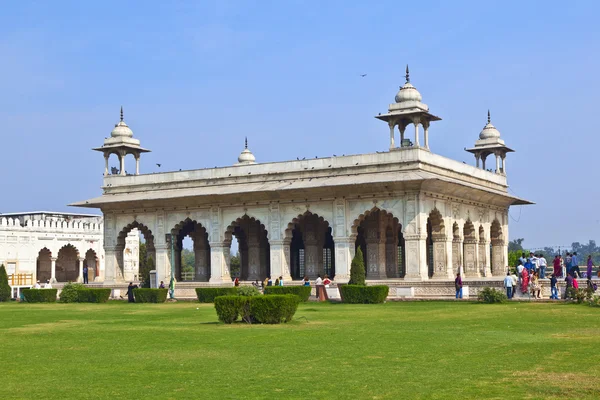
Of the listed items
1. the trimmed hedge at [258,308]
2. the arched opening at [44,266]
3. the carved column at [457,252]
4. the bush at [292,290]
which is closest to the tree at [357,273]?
the bush at [292,290]

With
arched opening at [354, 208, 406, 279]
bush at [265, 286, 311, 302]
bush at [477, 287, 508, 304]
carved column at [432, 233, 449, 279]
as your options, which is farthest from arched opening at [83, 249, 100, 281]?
bush at [477, 287, 508, 304]

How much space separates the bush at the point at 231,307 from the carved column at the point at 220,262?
59.8 feet

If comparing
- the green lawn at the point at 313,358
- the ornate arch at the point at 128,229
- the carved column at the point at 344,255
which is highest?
the ornate arch at the point at 128,229

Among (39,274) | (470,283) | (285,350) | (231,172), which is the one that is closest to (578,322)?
(285,350)

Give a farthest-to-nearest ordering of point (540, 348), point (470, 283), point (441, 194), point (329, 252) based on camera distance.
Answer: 1. point (329, 252)
2. point (441, 194)
3. point (470, 283)
4. point (540, 348)

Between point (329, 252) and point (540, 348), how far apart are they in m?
27.6

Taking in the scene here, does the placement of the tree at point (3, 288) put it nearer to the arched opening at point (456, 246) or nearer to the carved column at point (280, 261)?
the carved column at point (280, 261)

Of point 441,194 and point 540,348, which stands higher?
point 441,194

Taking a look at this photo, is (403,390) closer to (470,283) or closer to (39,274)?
→ (470,283)

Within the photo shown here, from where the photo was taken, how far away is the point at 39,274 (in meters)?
53.6

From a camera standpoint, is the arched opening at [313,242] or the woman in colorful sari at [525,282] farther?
the arched opening at [313,242]

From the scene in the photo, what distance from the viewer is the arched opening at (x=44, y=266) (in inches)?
2094

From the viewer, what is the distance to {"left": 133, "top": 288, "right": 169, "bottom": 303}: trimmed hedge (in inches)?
1202

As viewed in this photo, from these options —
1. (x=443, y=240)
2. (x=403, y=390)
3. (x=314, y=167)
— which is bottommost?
(x=403, y=390)
